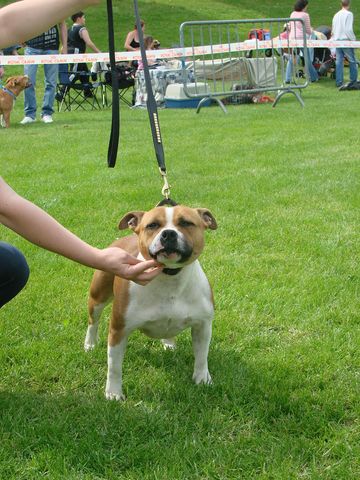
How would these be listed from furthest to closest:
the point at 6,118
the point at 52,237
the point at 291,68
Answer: the point at 291,68, the point at 6,118, the point at 52,237

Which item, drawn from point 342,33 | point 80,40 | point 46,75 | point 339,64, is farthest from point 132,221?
point 342,33

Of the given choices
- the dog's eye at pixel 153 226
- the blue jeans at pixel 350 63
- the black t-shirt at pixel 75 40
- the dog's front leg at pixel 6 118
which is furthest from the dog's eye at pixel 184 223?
the blue jeans at pixel 350 63

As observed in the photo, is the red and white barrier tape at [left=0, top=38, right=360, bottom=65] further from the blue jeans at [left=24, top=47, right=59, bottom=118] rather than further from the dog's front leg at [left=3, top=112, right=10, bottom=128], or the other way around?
the dog's front leg at [left=3, top=112, right=10, bottom=128]

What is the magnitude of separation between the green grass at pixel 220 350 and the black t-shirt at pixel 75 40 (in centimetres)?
1006

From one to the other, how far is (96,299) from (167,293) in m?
0.70

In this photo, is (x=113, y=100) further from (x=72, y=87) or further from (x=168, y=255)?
(x=72, y=87)

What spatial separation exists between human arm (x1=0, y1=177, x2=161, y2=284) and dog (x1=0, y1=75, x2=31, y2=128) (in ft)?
34.9

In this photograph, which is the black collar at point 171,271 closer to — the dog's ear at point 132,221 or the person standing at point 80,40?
the dog's ear at point 132,221

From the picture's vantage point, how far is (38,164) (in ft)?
28.7

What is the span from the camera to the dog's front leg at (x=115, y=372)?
3197 mm

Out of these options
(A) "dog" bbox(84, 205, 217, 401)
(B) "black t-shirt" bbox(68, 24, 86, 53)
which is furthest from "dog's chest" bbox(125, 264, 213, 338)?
(B) "black t-shirt" bbox(68, 24, 86, 53)

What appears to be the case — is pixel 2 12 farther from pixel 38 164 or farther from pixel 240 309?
pixel 38 164

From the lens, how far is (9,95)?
12.8 metres

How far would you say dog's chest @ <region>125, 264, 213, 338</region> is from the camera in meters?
3.11
